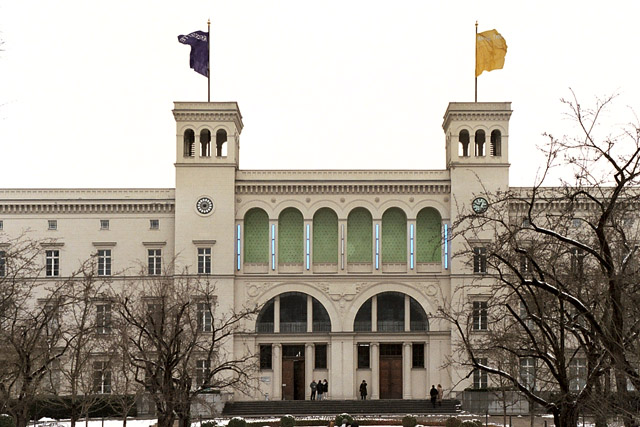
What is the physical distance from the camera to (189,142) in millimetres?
64688

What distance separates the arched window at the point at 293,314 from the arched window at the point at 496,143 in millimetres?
15506

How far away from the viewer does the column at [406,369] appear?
205ft

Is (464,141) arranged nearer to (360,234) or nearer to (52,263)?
(360,234)

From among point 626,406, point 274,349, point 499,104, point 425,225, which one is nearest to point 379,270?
point 425,225

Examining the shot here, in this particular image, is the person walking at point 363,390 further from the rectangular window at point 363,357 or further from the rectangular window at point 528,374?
the rectangular window at point 528,374

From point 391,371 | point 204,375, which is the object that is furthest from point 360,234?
point 204,375

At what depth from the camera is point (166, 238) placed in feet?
211

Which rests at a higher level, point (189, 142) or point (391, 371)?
point (189, 142)

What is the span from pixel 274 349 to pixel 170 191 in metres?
12.7

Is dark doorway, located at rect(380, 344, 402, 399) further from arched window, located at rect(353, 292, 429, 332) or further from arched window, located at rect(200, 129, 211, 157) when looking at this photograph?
arched window, located at rect(200, 129, 211, 157)

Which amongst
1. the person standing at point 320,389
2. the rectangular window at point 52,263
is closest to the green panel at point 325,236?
the person standing at point 320,389

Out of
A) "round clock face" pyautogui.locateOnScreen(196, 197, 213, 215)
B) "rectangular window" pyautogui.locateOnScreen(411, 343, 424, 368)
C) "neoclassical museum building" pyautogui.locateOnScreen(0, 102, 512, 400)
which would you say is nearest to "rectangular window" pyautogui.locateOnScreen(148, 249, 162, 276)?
"neoclassical museum building" pyautogui.locateOnScreen(0, 102, 512, 400)

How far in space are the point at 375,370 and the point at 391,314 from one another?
12.9ft

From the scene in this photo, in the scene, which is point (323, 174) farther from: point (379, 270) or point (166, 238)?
point (166, 238)
